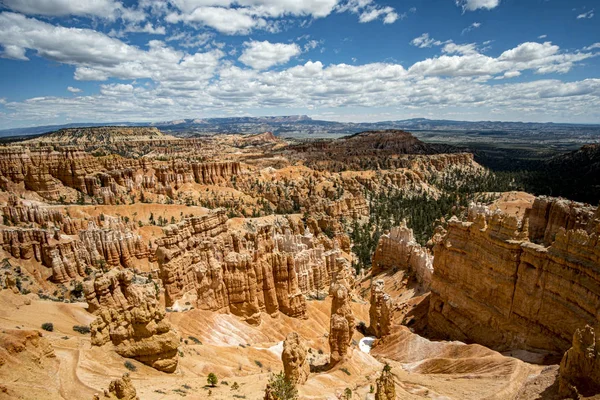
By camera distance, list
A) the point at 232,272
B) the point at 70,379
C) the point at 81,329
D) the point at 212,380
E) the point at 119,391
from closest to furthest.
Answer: the point at 119,391, the point at 70,379, the point at 212,380, the point at 81,329, the point at 232,272

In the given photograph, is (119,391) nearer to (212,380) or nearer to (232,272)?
(212,380)

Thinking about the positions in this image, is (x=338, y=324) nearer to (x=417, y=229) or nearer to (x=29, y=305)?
(x=29, y=305)

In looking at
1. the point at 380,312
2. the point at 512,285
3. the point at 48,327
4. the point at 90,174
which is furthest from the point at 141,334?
the point at 90,174

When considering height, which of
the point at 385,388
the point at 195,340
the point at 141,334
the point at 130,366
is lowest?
the point at 195,340

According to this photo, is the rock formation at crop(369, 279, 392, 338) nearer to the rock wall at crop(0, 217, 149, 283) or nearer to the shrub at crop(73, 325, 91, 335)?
the shrub at crop(73, 325, 91, 335)

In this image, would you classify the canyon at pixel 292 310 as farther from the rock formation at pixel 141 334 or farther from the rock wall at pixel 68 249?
the rock wall at pixel 68 249

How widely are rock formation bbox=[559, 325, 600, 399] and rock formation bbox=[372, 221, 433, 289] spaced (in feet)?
70.6

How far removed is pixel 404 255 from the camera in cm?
4422

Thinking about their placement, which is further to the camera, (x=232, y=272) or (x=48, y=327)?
(x=232, y=272)

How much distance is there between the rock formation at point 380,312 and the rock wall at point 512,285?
3963 millimetres

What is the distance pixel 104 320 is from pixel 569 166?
150 m

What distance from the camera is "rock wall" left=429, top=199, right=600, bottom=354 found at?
1978 cm

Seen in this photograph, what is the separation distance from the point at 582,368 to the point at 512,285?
9.78m

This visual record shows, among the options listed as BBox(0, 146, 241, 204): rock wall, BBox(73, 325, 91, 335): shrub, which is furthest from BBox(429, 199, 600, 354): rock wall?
BBox(0, 146, 241, 204): rock wall
